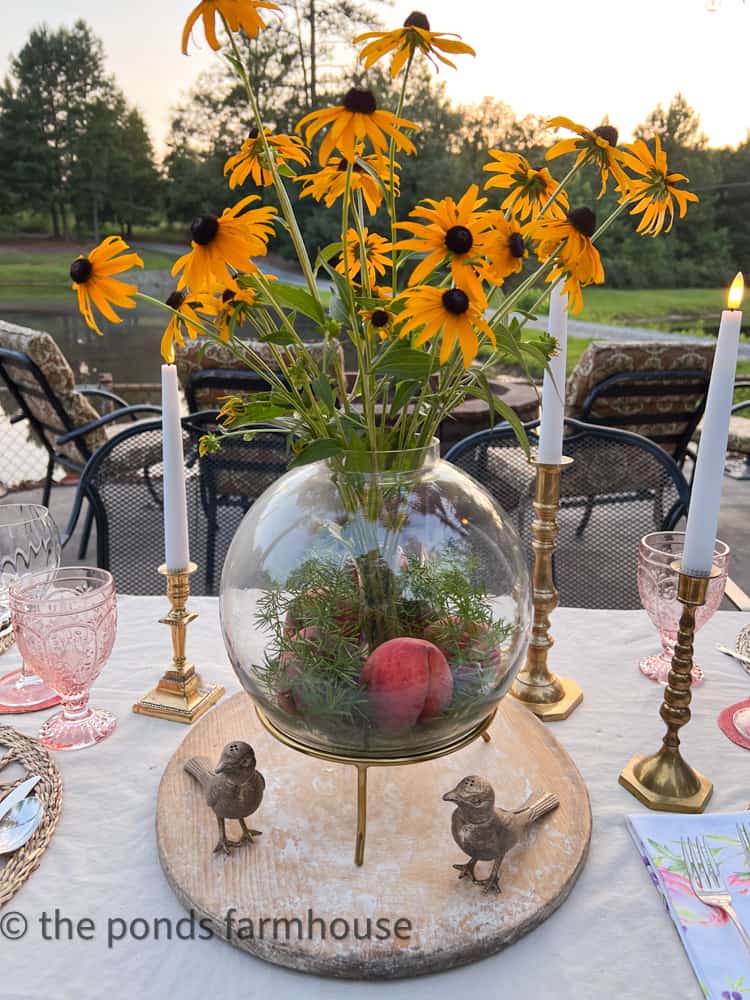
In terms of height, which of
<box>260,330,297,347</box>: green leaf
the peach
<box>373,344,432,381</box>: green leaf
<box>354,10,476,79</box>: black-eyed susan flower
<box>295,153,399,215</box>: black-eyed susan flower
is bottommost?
the peach

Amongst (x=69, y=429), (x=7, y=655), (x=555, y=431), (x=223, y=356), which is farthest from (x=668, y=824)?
(x=69, y=429)

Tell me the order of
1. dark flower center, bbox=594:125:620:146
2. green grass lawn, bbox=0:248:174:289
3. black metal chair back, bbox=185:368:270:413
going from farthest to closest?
1. green grass lawn, bbox=0:248:174:289
2. black metal chair back, bbox=185:368:270:413
3. dark flower center, bbox=594:125:620:146

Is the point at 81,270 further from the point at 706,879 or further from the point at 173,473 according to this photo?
the point at 706,879

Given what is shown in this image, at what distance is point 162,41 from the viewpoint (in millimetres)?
5824

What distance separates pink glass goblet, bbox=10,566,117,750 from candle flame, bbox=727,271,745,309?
0.53m

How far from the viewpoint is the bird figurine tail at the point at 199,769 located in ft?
1.74

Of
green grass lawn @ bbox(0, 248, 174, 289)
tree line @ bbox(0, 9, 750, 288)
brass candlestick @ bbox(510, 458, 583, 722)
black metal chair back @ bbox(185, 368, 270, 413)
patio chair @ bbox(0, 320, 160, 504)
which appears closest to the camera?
brass candlestick @ bbox(510, 458, 583, 722)

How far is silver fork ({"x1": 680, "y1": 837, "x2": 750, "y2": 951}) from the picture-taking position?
45 cm

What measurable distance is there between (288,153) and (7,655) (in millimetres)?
597

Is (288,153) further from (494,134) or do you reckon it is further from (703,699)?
(494,134)

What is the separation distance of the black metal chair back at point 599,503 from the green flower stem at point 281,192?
73 cm

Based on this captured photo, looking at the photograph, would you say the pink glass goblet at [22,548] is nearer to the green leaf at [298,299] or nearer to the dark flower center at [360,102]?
the green leaf at [298,299]

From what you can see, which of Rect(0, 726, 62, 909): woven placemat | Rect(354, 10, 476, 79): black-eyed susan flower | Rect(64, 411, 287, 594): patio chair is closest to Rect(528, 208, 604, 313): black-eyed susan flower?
Rect(354, 10, 476, 79): black-eyed susan flower

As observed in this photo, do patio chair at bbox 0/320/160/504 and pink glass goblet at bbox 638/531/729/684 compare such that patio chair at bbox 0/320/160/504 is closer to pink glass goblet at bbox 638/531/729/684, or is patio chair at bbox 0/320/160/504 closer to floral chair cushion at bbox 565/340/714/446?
floral chair cushion at bbox 565/340/714/446
